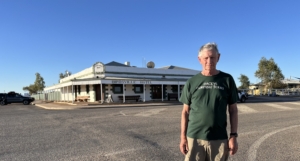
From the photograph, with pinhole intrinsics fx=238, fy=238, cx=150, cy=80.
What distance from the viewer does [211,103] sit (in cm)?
269

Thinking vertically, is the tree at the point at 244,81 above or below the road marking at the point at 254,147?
above

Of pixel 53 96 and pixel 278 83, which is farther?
pixel 278 83

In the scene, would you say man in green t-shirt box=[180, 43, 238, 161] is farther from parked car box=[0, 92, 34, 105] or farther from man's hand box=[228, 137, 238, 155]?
parked car box=[0, 92, 34, 105]

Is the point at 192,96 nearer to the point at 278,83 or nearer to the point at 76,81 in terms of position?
the point at 76,81

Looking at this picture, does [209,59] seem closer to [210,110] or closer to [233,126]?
[210,110]

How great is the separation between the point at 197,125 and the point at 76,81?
2621cm

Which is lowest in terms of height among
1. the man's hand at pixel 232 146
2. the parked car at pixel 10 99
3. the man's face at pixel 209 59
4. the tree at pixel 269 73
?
the parked car at pixel 10 99

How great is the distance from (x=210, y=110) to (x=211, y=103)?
3.2 inches

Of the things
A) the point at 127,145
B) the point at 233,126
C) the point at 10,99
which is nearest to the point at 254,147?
the point at 127,145

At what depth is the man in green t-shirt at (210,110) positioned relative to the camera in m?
2.70

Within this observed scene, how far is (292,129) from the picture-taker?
8.39 metres

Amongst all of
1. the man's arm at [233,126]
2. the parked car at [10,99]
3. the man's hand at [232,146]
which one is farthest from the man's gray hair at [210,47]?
the parked car at [10,99]

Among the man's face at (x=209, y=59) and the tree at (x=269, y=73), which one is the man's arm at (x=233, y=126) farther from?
the tree at (x=269, y=73)

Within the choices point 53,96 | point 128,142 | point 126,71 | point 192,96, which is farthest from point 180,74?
point 192,96
